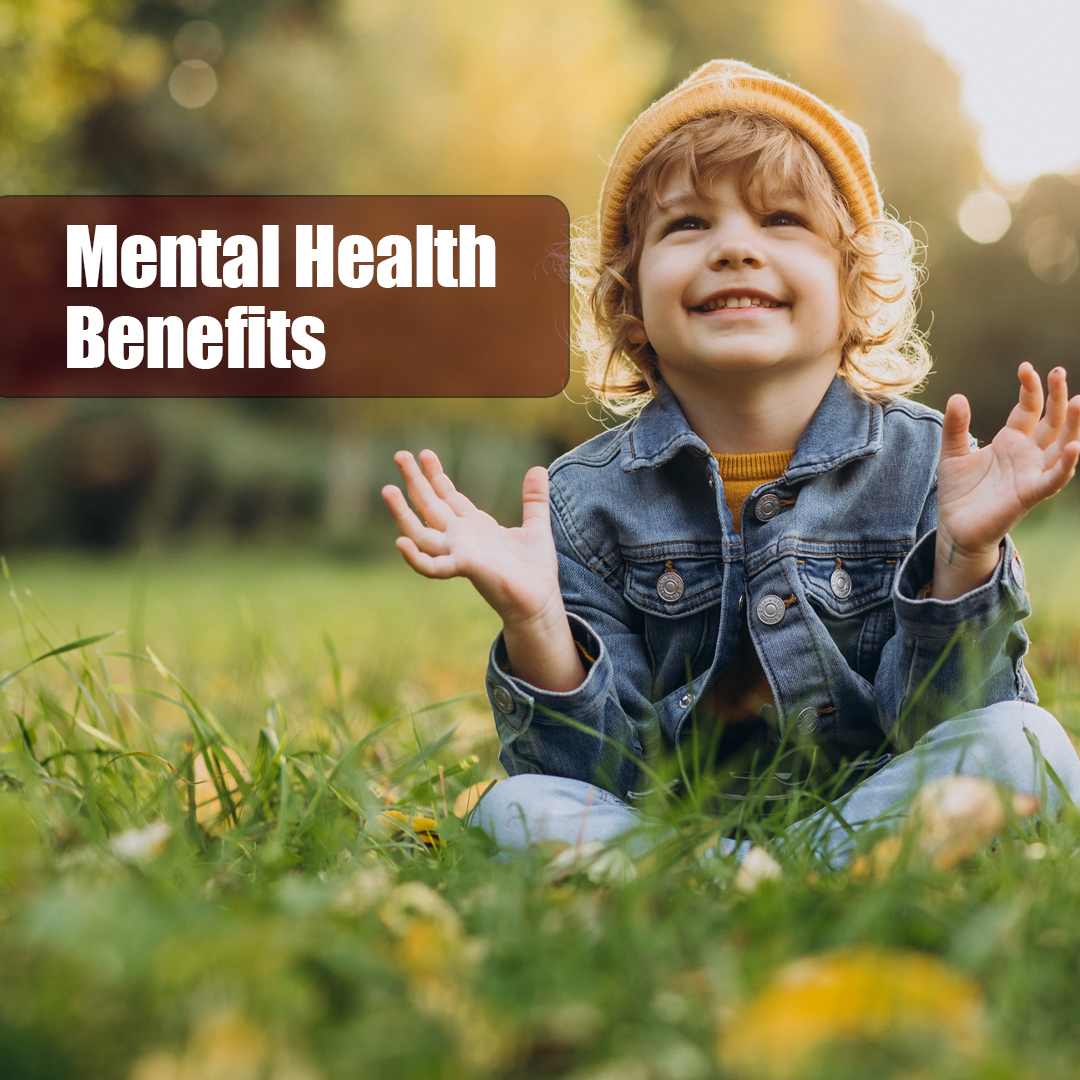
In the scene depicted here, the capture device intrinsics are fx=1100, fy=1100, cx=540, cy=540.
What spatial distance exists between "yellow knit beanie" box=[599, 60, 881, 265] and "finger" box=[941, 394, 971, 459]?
0.47m

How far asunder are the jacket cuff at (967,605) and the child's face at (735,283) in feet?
1.12

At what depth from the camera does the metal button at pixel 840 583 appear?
1.51 meters

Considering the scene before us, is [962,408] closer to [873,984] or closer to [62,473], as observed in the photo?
[873,984]

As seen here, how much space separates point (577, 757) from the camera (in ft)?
4.87

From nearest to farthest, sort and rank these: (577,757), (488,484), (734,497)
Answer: (577,757) < (734,497) < (488,484)

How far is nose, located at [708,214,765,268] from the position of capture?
1485 mm

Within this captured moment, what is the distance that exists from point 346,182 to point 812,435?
406 inches

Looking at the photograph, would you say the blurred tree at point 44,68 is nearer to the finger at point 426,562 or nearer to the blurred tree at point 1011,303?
the finger at point 426,562

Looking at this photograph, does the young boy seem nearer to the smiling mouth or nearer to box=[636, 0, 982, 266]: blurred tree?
the smiling mouth

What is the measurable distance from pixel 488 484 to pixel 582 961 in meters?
11.8

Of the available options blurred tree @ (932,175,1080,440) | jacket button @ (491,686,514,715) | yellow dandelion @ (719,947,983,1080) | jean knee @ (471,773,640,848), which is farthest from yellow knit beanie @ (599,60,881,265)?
blurred tree @ (932,175,1080,440)

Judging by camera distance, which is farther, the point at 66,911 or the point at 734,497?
the point at 734,497

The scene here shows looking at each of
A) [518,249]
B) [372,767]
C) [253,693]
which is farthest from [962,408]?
[518,249]

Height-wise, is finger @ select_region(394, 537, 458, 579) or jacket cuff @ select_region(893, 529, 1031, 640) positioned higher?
finger @ select_region(394, 537, 458, 579)
